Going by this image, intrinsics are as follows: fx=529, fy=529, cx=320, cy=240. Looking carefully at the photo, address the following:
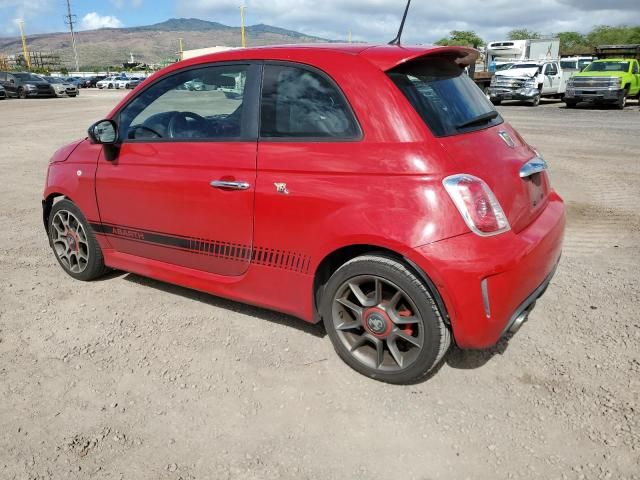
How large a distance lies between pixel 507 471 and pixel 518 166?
5.27ft

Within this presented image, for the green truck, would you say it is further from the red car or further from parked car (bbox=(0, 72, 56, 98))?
parked car (bbox=(0, 72, 56, 98))

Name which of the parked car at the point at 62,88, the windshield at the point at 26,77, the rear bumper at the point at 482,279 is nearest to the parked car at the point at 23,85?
the windshield at the point at 26,77

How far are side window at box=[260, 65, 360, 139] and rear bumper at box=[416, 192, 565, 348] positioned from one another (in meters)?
0.81

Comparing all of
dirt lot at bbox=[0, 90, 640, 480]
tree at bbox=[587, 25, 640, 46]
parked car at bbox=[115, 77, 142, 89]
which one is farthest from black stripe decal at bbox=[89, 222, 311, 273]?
tree at bbox=[587, 25, 640, 46]

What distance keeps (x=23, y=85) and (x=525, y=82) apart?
93.6ft

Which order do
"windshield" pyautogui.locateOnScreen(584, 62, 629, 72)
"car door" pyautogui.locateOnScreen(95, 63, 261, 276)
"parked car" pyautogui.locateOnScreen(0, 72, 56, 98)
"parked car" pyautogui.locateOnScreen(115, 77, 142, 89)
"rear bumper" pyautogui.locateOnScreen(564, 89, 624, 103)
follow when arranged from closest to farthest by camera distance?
"car door" pyautogui.locateOnScreen(95, 63, 261, 276), "rear bumper" pyautogui.locateOnScreen(564, 89, 624, 103), "windshield" pyautogui.locateOnScreen(584, 62, 629, 72), "parked car" pyautogui.locateOnScreen(0, 72, 56, 98), "parked car" pyautogui.locateOnScreen(115, 77, 142, 89)

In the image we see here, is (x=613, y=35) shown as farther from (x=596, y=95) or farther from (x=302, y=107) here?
(x=302, y=107)

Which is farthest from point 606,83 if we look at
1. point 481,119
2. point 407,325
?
point 407,325

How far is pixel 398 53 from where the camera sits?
2.89 metres

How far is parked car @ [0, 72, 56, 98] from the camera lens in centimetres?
3222

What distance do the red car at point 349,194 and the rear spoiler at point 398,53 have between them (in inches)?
0.5

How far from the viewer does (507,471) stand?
2.29 m

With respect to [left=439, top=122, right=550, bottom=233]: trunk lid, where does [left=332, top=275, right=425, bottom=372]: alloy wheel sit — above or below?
below

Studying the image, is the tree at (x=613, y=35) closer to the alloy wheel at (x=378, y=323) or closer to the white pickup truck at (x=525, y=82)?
the white pickup truck at (x=525, y=82)
